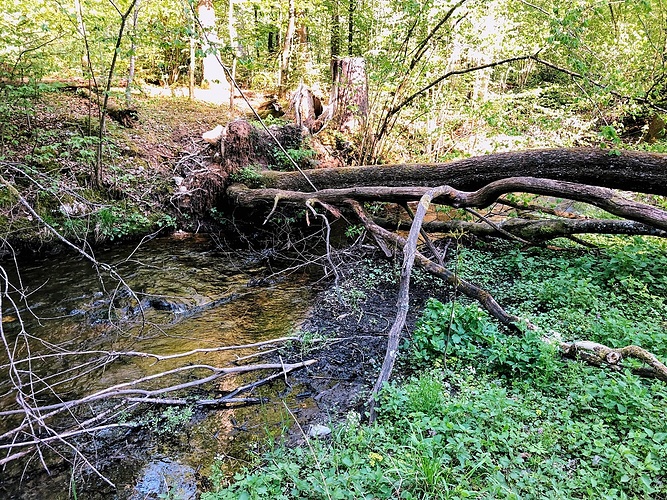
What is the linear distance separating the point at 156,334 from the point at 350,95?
23.7ft

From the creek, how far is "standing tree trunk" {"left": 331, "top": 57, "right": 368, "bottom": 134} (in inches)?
178

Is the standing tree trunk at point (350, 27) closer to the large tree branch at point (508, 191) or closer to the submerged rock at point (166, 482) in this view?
the large tree branch at point (508, 191)

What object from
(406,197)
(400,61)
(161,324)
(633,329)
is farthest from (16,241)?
(633,329)

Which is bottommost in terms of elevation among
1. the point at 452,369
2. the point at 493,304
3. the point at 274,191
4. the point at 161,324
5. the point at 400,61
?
the point at 161,324

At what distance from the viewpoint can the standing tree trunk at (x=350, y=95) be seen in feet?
29.9

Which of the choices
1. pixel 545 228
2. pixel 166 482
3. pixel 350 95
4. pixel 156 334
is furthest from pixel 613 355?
pixel 350 95

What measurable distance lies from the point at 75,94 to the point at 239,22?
7.85 meters

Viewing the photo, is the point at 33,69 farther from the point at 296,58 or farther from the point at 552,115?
the point at 552,115

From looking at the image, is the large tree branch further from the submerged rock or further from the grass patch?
the submerged rock

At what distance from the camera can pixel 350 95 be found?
944 centimetres

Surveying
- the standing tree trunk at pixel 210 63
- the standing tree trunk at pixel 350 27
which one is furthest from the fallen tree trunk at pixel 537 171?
the standing tree trunk at pixel 210 63

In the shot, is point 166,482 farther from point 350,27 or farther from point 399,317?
point 350,27

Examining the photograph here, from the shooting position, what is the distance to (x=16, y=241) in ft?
20.6

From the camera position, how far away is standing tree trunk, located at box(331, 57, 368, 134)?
29.9ft
